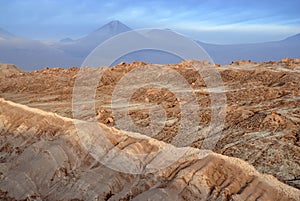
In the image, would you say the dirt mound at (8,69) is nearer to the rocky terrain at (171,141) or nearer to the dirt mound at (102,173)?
the rocky terrain at (171,141)

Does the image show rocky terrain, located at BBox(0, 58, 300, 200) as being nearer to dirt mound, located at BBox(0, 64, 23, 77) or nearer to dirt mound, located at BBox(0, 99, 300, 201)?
dirt mound, located at BBox(0, 99, 300, 201)

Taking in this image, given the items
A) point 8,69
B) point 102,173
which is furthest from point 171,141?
point 8,69

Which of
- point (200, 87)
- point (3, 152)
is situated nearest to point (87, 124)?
point (3, 152)

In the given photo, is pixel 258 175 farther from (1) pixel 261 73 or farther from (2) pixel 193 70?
(2) pixel 193 70

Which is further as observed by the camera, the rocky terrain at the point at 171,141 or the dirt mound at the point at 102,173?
the rocky terrain at the point at 171,141

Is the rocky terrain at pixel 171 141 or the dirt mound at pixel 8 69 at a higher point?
the rocky terrain at pixel 171 141

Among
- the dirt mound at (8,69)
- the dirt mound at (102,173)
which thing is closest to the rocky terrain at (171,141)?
the dirt mound at (102,173)
